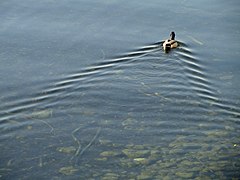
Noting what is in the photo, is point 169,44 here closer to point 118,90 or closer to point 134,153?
point 118,90

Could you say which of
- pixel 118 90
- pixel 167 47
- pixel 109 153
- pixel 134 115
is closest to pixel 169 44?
pixel 167 47

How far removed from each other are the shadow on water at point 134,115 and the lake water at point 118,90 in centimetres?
2

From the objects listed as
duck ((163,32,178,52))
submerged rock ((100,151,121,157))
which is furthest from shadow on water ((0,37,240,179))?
duck ((163,32,178,52))

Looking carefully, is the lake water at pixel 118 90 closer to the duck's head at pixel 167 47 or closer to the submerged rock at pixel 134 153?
the submerged rock at pixel 134 153

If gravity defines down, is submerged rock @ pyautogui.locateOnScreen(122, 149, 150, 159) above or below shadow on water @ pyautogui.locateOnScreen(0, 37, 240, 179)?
below

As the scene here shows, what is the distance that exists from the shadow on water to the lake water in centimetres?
2

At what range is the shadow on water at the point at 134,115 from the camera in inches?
382

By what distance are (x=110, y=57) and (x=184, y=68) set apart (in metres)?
1.87

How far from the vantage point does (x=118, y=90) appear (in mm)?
11578

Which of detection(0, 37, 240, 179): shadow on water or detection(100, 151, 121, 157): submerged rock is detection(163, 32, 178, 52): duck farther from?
detection(100, 151, 121, 157): submerged rock

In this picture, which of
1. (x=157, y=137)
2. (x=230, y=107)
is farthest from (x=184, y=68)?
(x=157, y=137)

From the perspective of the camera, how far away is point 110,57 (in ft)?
41.7

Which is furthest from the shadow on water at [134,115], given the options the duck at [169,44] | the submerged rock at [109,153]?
the duck at [169,44]

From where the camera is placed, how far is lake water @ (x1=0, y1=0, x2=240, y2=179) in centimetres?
973
